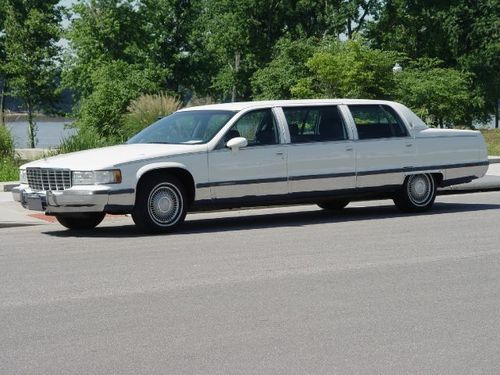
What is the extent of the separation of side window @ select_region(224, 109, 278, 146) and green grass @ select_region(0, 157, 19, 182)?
998 centimetres

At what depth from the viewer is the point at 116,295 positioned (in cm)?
891

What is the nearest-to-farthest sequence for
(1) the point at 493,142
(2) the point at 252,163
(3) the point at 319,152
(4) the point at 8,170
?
(2) the point at 252,163
(3) the point at 319,152
(4) the point at 8,170
(1) the point at 493,142

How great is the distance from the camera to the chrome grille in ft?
43.9

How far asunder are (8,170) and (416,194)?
11.3 meters

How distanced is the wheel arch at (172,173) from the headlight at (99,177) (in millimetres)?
279

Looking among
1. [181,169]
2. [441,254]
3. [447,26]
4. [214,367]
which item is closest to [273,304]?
[214,367]

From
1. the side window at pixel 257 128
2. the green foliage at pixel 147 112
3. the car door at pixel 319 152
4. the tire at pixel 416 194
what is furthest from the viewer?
the green foliage at pixel 147 112

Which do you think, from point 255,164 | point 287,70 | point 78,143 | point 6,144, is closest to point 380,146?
point 255,164

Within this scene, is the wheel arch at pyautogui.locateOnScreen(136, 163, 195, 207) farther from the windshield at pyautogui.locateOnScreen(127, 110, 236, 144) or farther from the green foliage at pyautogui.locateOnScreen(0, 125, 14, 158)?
the green foliage at pyautogui.locateOnScreen(0, 125, 14, 158)

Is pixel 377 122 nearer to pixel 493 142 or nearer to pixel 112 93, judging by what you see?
pixel 493 142

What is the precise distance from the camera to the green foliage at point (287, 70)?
181 feet

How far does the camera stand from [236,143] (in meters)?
14.0

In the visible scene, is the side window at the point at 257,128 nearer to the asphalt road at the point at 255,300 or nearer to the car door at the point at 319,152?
the car door at the point at 319,152

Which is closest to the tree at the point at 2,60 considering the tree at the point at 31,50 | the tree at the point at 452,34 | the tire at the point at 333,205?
the tree at the point at 31,50
